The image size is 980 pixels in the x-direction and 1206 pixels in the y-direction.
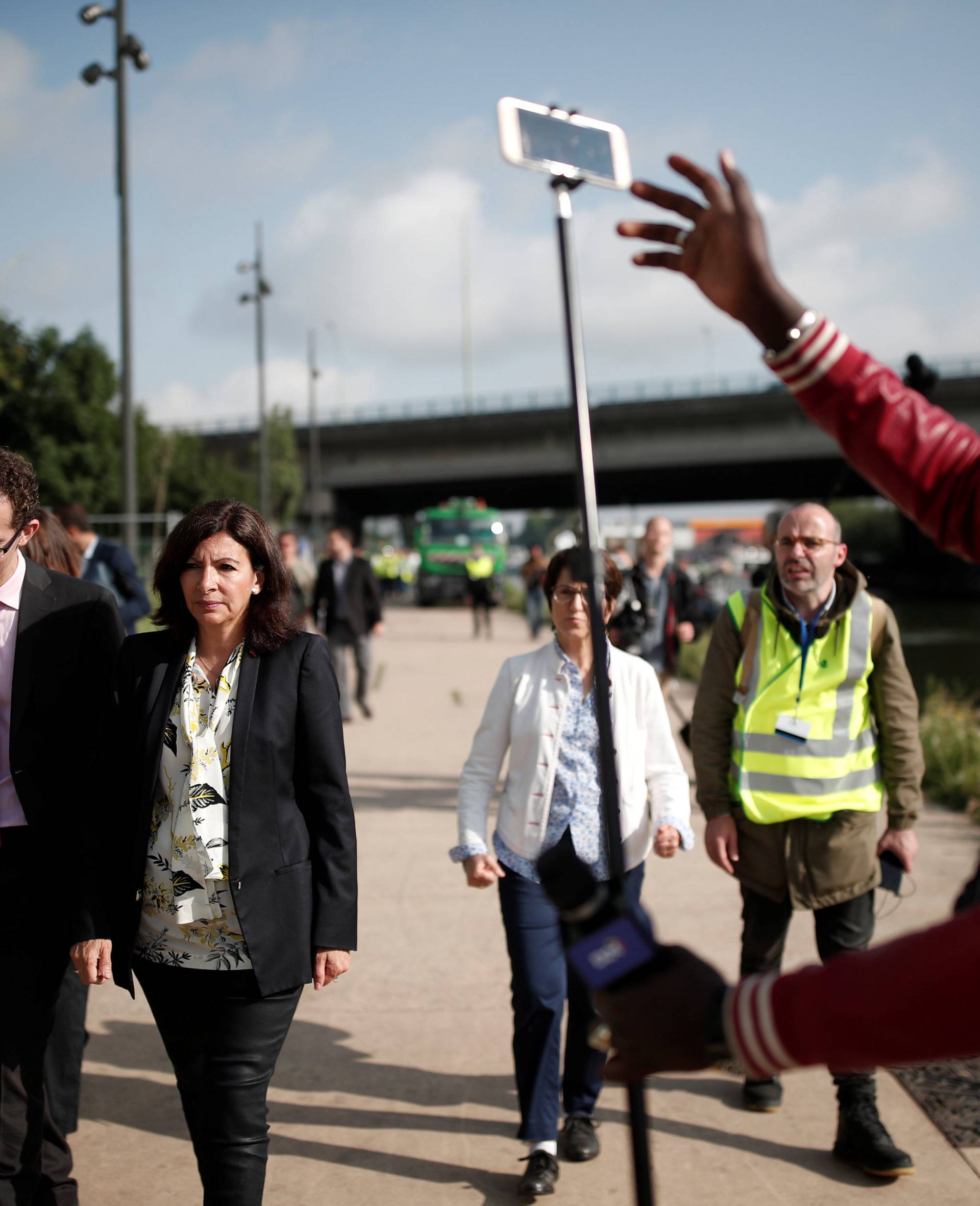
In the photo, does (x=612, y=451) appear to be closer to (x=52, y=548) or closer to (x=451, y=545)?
(x=451, y=545)

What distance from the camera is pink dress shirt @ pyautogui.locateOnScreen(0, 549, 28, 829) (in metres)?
3.11

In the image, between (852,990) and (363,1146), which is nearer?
(852,990)

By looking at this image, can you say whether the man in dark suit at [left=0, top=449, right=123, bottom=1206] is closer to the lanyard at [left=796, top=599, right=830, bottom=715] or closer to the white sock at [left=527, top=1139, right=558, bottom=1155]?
the white sock at [left=527, top=1139, right=558, bottom=1155]

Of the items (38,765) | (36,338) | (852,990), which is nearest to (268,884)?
(38,765)

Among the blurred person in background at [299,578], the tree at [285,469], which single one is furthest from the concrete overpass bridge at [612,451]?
the blurred person in background at [299,578]

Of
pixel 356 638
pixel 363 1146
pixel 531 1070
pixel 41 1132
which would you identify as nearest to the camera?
pixel 41 1132

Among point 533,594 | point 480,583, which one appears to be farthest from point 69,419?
point 533,594

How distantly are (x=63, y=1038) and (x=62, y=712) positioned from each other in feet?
4.13

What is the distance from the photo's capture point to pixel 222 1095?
2.89 metres

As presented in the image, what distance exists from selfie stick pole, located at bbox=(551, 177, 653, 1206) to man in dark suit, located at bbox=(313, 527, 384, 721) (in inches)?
430

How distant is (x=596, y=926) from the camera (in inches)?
60.2

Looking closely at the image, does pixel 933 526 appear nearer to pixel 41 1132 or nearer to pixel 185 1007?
pixel 185 1007

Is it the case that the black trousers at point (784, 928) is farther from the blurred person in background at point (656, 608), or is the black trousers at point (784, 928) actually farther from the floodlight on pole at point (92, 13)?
the floodlight on pole at point (92, 13)

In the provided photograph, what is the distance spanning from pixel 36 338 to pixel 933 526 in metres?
39.6
